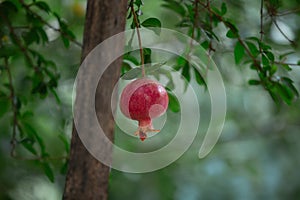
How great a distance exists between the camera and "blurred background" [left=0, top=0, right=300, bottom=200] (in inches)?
50.3

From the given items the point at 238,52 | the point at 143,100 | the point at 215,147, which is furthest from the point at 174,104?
the point at 215,147

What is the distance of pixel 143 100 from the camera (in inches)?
22.7

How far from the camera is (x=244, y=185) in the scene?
1873mm

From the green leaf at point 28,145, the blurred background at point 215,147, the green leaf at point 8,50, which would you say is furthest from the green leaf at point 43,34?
the blurred background at point 215,147

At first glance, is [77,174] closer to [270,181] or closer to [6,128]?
[6,128]

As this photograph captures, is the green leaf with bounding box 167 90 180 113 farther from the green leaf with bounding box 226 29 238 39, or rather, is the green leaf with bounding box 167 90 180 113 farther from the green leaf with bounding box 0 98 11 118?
the green leaf with bounding box 0 98 11 118

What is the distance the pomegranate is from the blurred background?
551 millimetres

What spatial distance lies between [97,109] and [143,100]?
0.24 feet

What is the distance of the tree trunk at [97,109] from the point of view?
62 cm

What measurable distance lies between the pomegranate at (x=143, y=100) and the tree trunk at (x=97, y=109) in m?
0.05

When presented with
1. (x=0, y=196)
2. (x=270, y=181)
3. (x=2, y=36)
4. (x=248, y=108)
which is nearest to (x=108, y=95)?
(x=2, y=36)

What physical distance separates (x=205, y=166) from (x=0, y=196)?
77cm

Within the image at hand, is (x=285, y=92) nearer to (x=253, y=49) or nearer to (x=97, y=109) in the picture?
(x=253, y=49)

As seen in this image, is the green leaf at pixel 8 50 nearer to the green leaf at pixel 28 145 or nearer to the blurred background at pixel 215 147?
the green leaf at pixel 28 145
